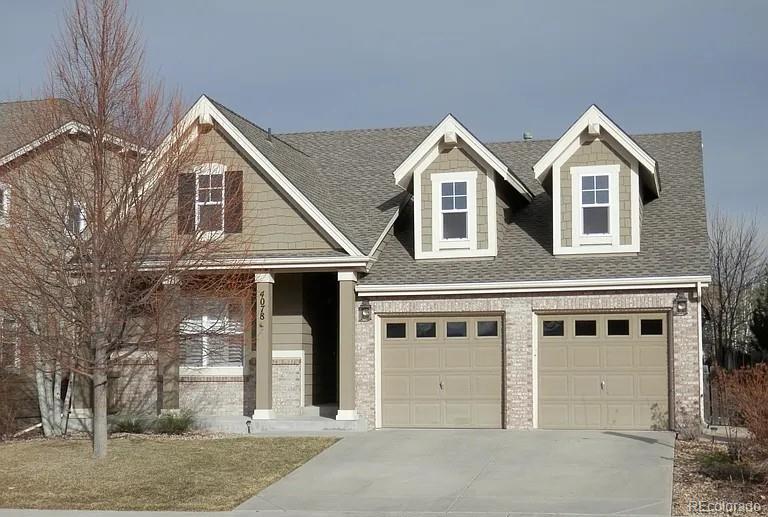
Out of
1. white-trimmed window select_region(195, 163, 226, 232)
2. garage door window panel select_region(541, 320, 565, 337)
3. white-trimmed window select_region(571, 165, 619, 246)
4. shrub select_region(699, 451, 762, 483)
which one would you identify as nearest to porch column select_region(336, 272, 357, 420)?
white-trimmed window select_region(195, 163, 226, 232)

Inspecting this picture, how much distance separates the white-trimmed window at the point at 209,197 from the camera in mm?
18250

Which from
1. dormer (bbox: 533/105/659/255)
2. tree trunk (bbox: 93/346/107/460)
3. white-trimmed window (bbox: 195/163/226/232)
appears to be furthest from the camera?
dormer (bbox: 533/105/659/255)

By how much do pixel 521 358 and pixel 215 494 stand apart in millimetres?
Answer: 7815

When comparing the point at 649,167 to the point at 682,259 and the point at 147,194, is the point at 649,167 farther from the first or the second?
the point at 147,194

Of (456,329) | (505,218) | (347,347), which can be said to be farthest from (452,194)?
(347,347)

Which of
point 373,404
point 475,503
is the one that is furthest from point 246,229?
point 475,503

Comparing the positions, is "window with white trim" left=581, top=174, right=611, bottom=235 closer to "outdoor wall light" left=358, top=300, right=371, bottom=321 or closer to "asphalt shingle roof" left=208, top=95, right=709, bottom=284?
"asphalt shingle roof" left=208, top=95, right=709, bottom=284

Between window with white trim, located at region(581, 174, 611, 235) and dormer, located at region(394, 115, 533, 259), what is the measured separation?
1.69m

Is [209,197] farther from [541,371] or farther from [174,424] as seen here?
[541,371]

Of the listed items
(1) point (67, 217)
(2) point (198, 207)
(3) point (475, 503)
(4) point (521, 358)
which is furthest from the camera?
(4) point (521, 358)

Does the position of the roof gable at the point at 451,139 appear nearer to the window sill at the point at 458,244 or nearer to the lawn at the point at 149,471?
the window sill at the point at 458,244

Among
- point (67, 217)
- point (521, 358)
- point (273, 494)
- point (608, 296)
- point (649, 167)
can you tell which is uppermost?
point (649, 167)

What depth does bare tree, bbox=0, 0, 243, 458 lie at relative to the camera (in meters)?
16.6

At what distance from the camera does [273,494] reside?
47.8 feet
